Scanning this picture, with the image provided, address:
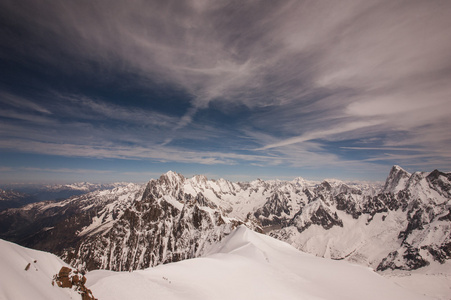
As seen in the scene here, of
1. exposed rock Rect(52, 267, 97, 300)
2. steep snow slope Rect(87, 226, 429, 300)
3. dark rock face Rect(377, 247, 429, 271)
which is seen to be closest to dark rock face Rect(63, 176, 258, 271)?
steep snow slope Rect(87, 226, 429, 300)

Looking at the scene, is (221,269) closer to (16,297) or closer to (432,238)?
(16,297)

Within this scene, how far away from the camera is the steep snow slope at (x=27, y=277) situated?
7625 millimetres

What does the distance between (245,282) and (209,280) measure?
13.8 ft

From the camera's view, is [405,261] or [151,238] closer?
[151,238]

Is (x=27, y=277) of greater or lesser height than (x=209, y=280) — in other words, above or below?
above

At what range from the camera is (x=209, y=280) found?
2019 centimetres

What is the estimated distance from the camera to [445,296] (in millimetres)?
109250

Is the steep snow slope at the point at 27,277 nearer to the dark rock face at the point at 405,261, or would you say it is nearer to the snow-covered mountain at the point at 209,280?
the snow-covered mountain at the point at 209,280

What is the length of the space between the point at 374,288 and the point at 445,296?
498 feet

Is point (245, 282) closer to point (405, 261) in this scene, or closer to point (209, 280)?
point (209, 280)

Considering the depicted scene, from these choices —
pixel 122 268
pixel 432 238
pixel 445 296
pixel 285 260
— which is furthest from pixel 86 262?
pixel 432 238

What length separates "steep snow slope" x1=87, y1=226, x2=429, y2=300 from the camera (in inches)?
625

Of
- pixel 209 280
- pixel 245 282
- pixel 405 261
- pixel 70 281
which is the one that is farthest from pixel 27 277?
pixel 405 261

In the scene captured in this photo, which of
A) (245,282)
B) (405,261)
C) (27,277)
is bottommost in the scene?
(405,261)
